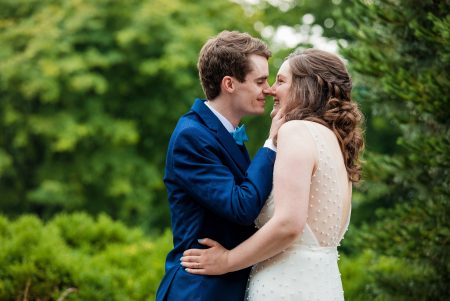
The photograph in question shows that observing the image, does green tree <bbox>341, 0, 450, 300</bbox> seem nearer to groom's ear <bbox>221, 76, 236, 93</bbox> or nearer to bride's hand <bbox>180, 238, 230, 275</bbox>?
groom's ear <bbox>221, 76, 236, 93</bbox>

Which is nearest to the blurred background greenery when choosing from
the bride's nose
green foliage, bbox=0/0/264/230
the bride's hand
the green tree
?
green foliage, bbox=0/0/264/230

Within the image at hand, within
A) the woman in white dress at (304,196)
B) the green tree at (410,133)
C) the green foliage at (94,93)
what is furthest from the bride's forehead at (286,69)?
the green foliage at (94,93)

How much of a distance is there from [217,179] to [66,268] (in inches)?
115

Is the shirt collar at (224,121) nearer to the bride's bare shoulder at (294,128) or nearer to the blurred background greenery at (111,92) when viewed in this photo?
the bride's bare shoulder at (294,128)

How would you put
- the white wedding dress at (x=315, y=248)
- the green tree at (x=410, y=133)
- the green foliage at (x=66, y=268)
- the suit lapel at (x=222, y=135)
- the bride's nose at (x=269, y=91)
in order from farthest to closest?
the green foliage at (x=66, y=268), the green tree at (x=410, y=133), the bride's nose at (x=269, y=91), the suit lapel at (x=222, y=135), the white wedding dress at (x=315, y=248)

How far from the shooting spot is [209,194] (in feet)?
11.1

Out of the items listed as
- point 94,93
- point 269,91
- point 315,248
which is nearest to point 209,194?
point 315,248

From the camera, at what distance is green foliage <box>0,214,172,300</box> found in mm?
5824

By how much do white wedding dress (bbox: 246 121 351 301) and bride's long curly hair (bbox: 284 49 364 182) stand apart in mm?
74

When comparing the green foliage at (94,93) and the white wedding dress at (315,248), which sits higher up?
the white wedding dress at (315,248)

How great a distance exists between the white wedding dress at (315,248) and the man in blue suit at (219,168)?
15 centimetres

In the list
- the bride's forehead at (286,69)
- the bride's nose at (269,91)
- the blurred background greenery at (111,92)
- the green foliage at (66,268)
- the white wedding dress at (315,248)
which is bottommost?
the blurred background greenery at (111,92)

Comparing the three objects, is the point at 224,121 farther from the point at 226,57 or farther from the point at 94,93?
the point at 94,93

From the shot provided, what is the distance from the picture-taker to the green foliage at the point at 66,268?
5.82 meters
